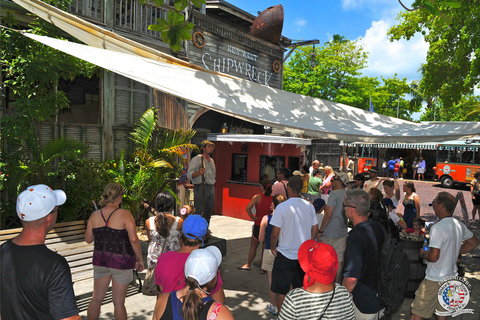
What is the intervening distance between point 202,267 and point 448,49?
1396 centimetres

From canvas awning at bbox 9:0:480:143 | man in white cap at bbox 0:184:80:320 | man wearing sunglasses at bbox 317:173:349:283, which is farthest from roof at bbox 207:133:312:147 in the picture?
man in white cap at bbox 0:184:80:320

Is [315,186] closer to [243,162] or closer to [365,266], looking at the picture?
[243,162]

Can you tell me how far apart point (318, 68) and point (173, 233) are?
28.2m

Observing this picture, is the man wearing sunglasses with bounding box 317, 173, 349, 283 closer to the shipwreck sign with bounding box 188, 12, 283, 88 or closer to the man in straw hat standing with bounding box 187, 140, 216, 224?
the man in straw hat standing with bounding box 187, 140, 216, 224

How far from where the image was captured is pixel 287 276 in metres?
3.94

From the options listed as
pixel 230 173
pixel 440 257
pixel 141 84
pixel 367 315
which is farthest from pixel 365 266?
pixel 141 84

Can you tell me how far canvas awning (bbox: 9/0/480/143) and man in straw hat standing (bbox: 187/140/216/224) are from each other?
6.31 ft

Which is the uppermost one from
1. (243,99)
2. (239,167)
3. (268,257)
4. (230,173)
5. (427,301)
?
(243,99)

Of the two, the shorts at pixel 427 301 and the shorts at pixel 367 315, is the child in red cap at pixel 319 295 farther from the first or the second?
the shorts at pixel 427 301

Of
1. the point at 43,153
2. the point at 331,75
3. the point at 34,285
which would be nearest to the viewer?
the point at 34,285

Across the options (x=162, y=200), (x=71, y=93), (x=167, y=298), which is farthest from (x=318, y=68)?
(x=167, y=298)

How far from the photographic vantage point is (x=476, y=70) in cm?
1029

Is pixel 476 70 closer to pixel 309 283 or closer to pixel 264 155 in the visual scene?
pixel 264 155

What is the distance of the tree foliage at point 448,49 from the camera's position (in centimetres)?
1077
